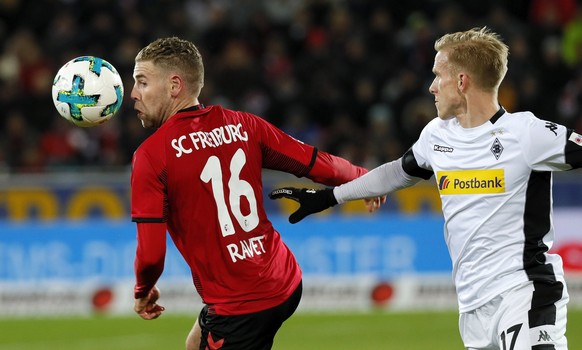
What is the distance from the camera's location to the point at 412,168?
18.6ft

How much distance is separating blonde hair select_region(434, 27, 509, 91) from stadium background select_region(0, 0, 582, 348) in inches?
279

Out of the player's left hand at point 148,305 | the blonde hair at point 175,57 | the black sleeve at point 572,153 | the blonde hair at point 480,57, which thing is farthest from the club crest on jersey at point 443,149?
the player's left hand at point 148,305

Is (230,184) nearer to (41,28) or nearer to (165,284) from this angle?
(165,284)

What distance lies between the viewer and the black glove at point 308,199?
231 inches

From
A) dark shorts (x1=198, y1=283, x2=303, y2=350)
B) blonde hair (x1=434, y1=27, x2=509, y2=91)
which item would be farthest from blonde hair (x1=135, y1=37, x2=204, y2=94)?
blonde hair (x1=434, y1=27, x2=509, y2=91)

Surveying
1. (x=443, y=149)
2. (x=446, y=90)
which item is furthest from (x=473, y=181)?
(x=446, y=90)

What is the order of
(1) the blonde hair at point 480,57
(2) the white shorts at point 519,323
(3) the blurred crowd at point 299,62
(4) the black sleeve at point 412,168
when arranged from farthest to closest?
(3) the blurred crowd at point 299,62 → (4) the black sleeve at point 412,168 → (1) the blonde hair at point 480,57 → (2) the white shorts at point 519,323

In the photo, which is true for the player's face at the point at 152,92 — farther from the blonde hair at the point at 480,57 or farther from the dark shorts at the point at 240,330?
the blonde hair at the point at 480,57

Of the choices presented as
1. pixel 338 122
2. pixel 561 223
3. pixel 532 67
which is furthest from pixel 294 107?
pixel 561 223

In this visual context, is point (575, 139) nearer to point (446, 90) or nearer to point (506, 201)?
point (506, 201)

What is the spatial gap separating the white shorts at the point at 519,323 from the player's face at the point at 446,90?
895mm

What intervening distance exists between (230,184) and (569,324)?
7.06m

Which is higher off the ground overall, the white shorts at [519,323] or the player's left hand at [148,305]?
the player's left hand at [148,305]

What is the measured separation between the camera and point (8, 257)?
40.1ft
